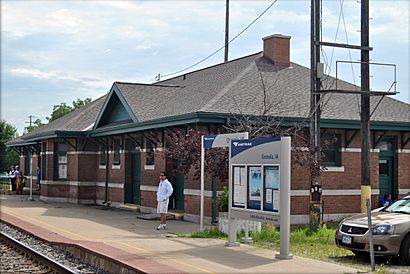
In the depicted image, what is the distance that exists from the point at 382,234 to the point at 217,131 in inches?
377

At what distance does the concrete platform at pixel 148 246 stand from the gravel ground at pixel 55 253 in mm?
236

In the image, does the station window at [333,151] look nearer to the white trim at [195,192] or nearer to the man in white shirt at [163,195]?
the white trim at [195,192]

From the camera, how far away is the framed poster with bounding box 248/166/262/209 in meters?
13.5

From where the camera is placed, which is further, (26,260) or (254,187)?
(26,260)

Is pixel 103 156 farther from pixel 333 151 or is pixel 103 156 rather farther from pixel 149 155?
pixel 333 151

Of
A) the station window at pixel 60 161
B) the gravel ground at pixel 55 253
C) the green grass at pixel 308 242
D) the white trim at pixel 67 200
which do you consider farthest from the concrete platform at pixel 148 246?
the station window at pixel 60 161

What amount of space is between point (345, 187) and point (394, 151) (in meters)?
2.82

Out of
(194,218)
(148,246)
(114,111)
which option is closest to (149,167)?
(194,218)

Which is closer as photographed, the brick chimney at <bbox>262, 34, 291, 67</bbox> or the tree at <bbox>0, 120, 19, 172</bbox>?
the brick chimney at <bbox>262, 34, 291, 67</bbox>

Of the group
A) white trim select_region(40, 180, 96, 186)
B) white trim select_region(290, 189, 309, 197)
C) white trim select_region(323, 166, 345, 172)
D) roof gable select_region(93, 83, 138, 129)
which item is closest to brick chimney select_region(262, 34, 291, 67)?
white trim select_region(323, 166, 345, 172)

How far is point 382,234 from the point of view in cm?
1260

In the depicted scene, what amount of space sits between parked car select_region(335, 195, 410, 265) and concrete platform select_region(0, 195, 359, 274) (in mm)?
886

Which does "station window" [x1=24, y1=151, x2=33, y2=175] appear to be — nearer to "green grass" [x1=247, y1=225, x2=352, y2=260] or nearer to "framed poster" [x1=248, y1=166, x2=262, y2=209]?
"green grass" [x1=247, y1=225, x2=352, y2=260]

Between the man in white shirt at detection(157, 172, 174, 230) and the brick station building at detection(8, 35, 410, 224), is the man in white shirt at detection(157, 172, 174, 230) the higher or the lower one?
the lower one
